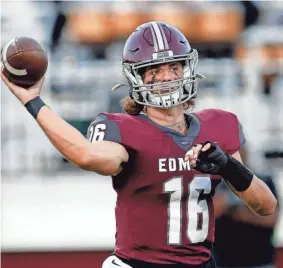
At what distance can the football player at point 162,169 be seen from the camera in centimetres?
306

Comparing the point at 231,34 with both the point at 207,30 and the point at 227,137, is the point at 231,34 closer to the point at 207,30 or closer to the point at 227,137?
the point at 207,30

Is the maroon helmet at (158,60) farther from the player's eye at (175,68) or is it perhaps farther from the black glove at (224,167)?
the black glove at (224,167)

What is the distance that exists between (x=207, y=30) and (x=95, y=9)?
112 centimetres

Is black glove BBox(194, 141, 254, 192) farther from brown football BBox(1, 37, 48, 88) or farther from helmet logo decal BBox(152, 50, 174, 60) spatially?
brown football BBox(1, 37, 48, 88)

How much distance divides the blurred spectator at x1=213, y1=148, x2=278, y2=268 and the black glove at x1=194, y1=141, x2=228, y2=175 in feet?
5.74

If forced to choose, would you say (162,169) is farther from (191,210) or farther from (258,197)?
(258,197)

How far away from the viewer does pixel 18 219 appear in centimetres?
718

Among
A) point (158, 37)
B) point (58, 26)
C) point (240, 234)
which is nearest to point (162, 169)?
point (158, 37)

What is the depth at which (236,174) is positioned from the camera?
308cm

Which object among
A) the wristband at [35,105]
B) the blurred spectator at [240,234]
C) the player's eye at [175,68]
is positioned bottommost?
the blurred spectator at [240,234]

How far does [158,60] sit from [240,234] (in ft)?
5.88

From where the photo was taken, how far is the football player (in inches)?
121

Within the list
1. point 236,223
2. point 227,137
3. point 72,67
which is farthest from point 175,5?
→ point 227,137

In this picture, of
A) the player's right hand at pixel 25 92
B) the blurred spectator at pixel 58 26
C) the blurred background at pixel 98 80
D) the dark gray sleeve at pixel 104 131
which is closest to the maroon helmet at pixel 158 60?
the dark gray sleeve at pixel 104 131
